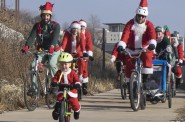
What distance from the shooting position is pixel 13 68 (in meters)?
14.0

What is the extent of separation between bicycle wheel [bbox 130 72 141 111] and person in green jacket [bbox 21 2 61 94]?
150cm

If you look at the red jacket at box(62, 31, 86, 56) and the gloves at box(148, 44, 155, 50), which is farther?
the red jacket at box(62, 31, 86, 56)

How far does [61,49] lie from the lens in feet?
41.4

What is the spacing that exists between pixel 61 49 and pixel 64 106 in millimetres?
4698

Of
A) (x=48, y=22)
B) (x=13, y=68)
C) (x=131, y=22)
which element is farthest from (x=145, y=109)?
(x=13, y=68)

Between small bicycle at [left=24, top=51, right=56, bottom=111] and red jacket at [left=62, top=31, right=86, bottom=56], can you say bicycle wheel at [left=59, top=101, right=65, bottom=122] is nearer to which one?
small bicycle at [left=24, top=51, right=56, bottom=111]

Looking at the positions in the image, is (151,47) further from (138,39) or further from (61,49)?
(61,49)

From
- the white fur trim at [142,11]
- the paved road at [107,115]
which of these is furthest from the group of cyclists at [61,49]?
the white fur trim at [142,11]

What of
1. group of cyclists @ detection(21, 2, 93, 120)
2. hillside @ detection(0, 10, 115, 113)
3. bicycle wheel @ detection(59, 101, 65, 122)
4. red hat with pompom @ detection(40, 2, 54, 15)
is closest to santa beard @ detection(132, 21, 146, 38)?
group of cyclists @ detection(21, 2, 93, 120)

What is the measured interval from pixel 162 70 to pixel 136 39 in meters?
1.27

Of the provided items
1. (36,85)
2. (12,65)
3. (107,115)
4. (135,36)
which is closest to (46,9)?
(36,85)

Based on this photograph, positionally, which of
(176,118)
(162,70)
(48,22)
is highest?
(48,22)

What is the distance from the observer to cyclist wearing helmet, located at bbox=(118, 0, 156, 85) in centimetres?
1126

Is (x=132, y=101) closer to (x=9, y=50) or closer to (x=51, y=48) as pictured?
(x=51, y=48)
